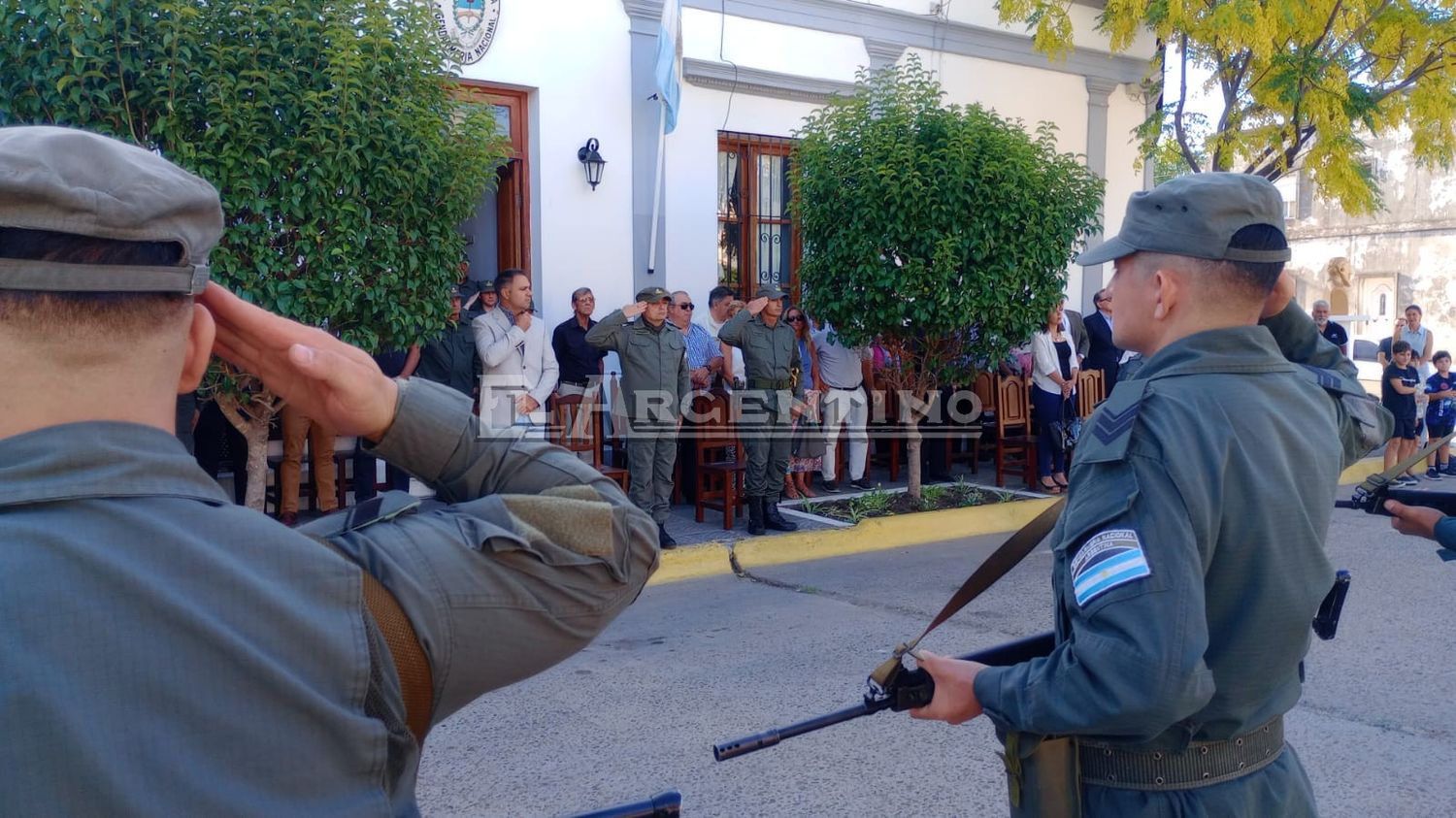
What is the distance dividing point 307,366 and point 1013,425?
1091cm

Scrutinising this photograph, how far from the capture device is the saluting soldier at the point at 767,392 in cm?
895

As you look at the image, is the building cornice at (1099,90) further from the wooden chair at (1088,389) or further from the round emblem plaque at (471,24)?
the round emblem plaque at (471,24)

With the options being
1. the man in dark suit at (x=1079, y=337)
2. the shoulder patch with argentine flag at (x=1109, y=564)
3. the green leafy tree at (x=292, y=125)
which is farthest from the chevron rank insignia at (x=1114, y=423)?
the man in dark suit at (x=1079, y=337)

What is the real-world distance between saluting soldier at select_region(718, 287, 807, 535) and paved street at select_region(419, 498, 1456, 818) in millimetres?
1670

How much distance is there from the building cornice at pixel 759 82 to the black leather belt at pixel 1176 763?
9217 millimetres

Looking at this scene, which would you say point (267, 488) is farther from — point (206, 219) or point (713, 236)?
point (206, 219)

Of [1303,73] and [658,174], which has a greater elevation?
[1303,73]

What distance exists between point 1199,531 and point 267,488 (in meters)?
8.39

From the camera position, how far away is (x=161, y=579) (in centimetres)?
99

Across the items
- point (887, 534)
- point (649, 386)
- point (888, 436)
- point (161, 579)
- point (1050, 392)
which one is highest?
point (161, 579)

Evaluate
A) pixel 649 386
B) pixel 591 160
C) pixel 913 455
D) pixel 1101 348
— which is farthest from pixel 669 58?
pixel 1101 348

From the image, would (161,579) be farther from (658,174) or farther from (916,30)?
(916,30)

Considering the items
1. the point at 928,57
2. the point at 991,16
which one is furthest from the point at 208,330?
the point at 991,16

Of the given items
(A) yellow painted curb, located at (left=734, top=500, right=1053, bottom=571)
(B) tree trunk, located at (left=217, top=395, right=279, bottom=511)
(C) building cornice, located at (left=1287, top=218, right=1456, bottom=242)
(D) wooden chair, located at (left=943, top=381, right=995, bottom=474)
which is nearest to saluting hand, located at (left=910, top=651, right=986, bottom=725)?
(B) tree trunk, located at (left=217, top=395, right=279, bottom=511)
